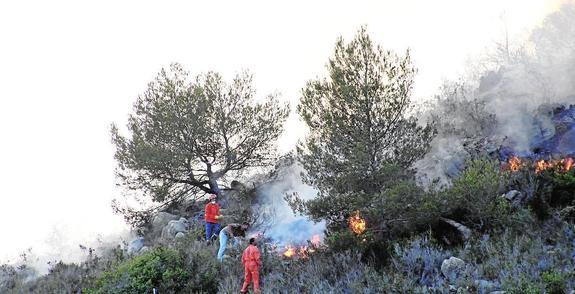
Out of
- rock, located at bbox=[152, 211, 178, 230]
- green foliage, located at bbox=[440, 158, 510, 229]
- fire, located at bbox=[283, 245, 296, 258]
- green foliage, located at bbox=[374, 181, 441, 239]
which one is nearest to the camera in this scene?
green foliage, located at bbox=[440, 158, 510, 229]

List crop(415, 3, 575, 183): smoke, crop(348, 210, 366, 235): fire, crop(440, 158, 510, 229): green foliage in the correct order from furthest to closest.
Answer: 1. crop(415, 3, 575, 183): smoke
2. crop(348, 210, 366, 235): fire
3. crop(440, 158, 510, 229): green foliage

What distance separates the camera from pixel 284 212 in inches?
773

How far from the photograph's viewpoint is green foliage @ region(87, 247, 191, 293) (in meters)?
10.5

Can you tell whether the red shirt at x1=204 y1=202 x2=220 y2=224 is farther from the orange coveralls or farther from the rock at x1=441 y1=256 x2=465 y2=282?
the rock at x1=441 y1=256 x2=465 y2=282

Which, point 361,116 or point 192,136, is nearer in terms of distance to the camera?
point 361,116

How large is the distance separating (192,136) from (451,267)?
13.7 meters

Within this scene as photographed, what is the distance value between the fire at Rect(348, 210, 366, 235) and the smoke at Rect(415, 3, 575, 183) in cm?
292

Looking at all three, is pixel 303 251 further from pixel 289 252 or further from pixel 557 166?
pixel 557 166

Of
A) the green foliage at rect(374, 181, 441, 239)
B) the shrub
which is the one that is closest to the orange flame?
the green foliage at rect(374, 181, 441, 239)

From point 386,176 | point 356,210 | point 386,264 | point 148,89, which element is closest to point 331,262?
point 386,264

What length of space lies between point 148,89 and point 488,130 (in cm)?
1611

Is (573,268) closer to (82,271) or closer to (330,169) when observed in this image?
(330,169)

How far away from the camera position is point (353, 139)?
12.9m

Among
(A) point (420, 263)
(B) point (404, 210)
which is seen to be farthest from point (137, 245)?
(A) point (420, 263)
